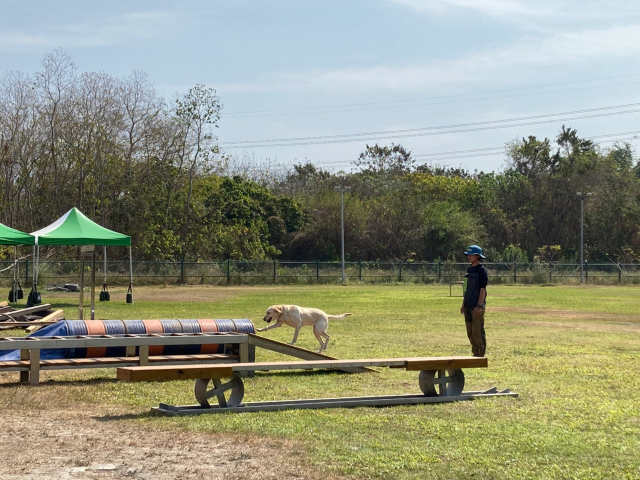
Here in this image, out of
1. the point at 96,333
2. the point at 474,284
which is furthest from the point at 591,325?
the point at 96,333

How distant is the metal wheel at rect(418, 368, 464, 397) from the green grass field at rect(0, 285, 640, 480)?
0.44 meters

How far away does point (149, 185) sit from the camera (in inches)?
2370

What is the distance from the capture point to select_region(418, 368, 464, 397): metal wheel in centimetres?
1114

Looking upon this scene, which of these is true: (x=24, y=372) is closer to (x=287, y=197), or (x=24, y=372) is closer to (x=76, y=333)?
(x=76, y=333)

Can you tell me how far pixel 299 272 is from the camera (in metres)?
58.9

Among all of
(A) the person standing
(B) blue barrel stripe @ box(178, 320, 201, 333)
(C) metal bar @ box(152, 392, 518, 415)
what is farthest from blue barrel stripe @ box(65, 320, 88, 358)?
(A) the person standing

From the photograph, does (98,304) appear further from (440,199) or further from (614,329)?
(440,199)

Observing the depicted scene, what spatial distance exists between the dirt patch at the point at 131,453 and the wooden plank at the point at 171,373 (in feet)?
1.59

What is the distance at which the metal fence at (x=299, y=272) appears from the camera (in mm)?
50250

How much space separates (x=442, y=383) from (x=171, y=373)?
11.5 ft

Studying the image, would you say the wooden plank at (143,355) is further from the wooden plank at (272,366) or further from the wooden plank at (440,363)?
the wooden plank at (440,363)

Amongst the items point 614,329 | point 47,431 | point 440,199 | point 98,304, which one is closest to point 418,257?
point 440,199

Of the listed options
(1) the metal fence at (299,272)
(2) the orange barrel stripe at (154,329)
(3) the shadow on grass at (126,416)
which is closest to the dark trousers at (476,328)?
(2) the orange barrel stripe at (154,329)

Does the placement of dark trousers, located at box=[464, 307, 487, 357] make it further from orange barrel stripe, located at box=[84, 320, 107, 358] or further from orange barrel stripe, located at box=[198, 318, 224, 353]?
orange barrel stripe, located at box=[84, 320, 107, 358]
